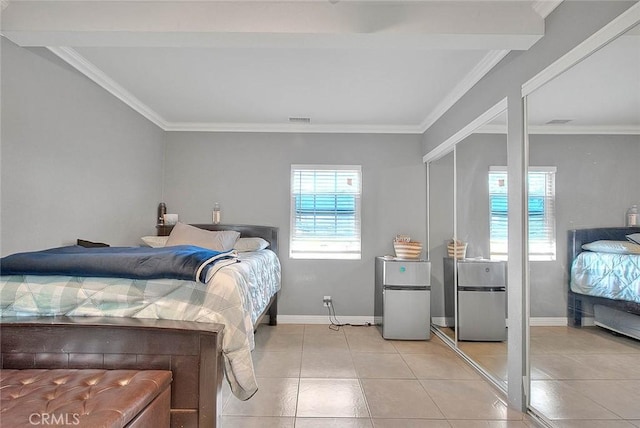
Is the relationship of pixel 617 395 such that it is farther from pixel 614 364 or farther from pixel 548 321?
pixel 548 321

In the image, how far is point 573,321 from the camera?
1.87 metres

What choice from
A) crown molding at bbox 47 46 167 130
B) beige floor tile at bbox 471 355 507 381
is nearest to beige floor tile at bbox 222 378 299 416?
beige floor tile at bbox 471 355 507 381

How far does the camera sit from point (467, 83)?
3.00 m

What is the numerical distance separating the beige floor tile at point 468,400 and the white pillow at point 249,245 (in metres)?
2.14

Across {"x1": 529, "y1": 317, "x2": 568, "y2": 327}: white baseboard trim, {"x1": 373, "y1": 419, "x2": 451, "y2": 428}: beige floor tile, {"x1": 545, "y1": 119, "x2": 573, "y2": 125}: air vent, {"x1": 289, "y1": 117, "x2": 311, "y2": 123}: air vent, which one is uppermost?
{"x1": 289, "y1": 117, "x2": 311, "y2": 123}: air vent

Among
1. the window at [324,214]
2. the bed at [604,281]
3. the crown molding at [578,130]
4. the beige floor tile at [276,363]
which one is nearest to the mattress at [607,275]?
the bed at [604,281]

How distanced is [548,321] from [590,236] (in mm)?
610

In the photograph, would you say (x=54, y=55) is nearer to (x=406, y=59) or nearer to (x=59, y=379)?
(x=59, y=379)

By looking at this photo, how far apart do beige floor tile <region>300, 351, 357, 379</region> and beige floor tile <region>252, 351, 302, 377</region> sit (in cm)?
7

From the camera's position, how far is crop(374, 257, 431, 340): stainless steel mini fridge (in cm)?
372

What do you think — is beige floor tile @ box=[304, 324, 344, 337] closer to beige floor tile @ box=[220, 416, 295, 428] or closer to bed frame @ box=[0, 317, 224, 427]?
beige floor tile @ box=[220, 416, 295, 428]

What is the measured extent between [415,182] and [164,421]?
3.77 metres

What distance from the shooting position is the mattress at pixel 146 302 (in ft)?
5.64

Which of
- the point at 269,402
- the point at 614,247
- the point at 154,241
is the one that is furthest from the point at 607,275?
the point at 154,241
